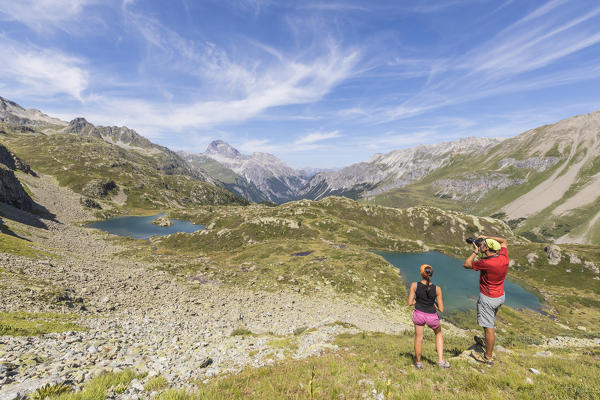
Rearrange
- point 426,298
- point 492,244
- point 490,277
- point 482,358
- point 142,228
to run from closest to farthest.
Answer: point 490,277
point 492,244
point 426,298
point 482,358
point 142,228

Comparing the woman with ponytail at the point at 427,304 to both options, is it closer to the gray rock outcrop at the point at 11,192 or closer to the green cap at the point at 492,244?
the green cap at the point at 492,244

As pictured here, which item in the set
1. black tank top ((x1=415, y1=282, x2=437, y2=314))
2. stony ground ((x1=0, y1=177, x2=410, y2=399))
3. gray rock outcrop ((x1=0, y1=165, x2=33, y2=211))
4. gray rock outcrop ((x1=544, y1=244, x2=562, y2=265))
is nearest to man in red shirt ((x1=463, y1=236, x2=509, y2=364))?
black tank top ((x1=415, y1=282, x2=437, y2=314))

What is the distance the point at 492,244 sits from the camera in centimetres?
1055

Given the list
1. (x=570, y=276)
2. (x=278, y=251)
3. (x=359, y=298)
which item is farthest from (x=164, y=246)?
(x=570, y=276)

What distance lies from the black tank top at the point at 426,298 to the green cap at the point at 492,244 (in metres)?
3.09

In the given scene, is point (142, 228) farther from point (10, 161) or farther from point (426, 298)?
point (426, 298)

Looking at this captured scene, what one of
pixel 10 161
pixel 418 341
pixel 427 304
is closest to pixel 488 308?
pixel 427 304

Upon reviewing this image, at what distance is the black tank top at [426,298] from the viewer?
11.0m

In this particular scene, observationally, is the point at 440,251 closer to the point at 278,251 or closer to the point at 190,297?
the point at 278,251

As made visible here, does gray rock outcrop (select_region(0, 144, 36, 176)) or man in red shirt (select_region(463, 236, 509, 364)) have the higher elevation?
gray rock outcrop (select_region(0, 144, 36, 176))

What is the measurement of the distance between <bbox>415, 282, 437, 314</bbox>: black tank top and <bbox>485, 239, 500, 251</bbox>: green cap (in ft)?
10.1

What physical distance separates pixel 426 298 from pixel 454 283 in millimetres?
103984

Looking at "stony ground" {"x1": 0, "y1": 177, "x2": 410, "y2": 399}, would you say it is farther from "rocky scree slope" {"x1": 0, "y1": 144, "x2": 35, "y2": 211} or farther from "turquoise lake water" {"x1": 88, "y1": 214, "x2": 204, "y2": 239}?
"rocky scree slope" {"x1": 0, "y1": 144, "x2": 35, "y2": 211}

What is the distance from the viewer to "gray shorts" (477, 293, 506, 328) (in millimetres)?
10531
